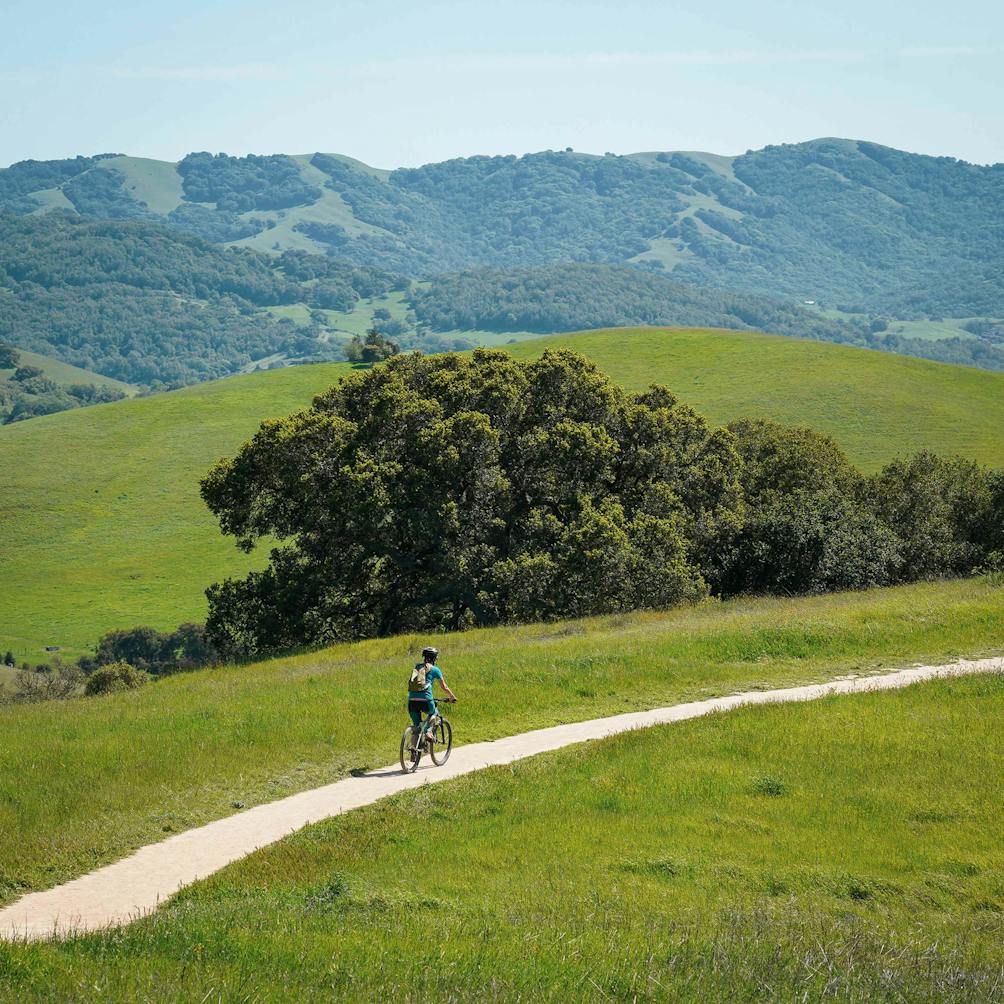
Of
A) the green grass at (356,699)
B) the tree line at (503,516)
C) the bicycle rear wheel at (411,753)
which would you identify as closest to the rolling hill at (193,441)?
the tree line at (503,516)

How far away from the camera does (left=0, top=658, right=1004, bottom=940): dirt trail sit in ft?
45.6

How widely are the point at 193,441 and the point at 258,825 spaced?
12003 centimetres

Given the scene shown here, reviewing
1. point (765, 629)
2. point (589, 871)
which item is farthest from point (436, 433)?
point (589, 871)

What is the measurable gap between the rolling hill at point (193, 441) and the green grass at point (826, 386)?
240 millimetres

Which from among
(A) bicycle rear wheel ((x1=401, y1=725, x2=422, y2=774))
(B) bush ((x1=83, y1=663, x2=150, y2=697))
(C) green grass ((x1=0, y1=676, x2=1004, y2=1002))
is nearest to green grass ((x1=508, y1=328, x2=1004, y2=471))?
(B) bush ((x1=83, y1=663, x2=150, y2=697))

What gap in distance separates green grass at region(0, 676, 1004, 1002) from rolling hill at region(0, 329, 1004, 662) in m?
72.5

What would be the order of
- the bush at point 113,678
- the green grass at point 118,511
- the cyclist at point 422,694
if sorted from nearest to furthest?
1. the cyclist at point 422,694
2. the bush at point 113,678
3. the green grass at point 118,511

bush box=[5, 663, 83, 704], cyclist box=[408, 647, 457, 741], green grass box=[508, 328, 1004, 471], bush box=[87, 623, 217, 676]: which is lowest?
bush box=[87, 623, 217, 676]

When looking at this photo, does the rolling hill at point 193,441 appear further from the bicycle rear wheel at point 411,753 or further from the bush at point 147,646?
the bicycle rear wheel at point 411,753

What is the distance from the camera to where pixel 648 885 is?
14.3m

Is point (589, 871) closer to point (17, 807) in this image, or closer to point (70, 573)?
point (17, 807)

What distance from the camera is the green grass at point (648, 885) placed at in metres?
9.40

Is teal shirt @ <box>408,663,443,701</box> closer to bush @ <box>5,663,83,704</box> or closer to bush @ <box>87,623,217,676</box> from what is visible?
bush @ <box>5,663,83,704</box>

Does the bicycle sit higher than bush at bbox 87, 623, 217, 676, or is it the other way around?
the bicycle
